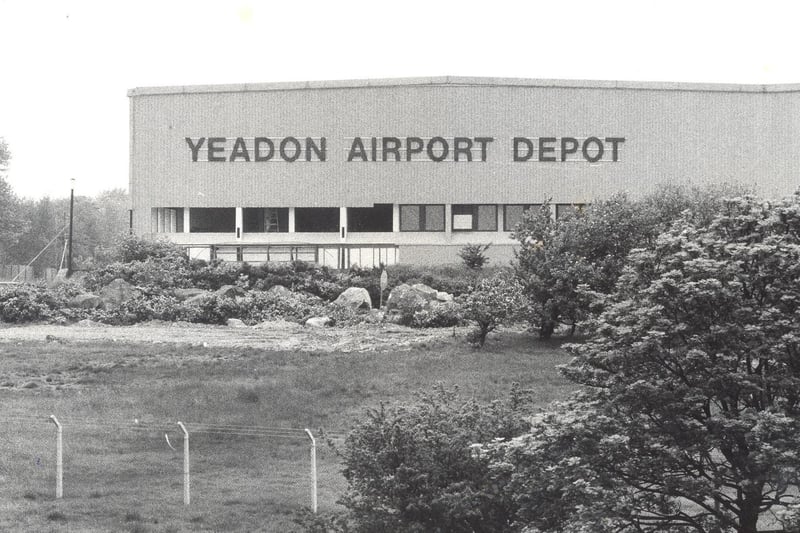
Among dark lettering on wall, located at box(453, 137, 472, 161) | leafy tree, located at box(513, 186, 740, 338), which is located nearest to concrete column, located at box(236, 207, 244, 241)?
dark lettering on wall, located at box(453, 137, 472, 161)

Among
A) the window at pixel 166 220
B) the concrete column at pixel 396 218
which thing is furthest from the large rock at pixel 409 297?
the window at pixel 166 220

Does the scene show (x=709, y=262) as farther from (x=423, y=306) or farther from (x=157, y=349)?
(x=423, y=306)

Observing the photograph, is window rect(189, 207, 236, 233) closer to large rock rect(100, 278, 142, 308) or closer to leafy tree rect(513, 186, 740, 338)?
large rock rect(100, 278, 142, 308)

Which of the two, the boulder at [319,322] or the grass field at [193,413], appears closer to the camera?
the grass field at [193,413]

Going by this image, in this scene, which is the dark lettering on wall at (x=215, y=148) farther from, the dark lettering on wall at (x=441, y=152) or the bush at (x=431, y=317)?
the bush at (x=431, y=317)

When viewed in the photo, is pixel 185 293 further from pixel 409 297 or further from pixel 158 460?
pixel 158 460
